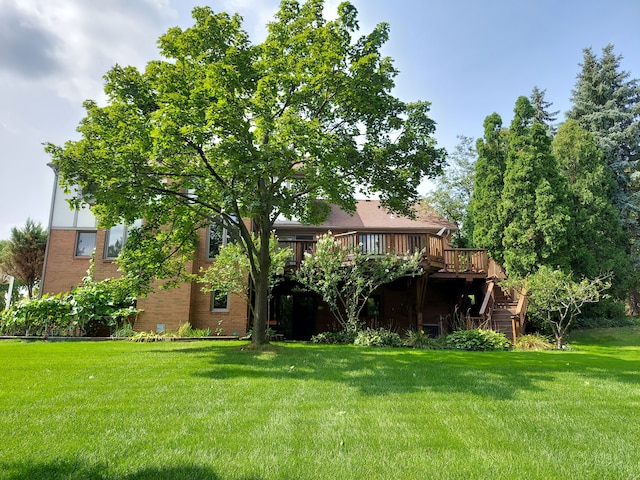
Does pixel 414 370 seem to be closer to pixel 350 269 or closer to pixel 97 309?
pixel 350 269

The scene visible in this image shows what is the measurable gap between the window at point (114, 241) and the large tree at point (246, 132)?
A: 6.39m

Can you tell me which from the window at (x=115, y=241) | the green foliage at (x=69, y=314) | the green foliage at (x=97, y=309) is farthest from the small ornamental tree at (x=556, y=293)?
the window at (x=115, y=241)

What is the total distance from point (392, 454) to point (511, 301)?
1585cm

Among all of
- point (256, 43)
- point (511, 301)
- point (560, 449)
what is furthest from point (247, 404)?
point (511, 301)

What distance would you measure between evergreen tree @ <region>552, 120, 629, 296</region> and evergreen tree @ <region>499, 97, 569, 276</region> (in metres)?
1.05

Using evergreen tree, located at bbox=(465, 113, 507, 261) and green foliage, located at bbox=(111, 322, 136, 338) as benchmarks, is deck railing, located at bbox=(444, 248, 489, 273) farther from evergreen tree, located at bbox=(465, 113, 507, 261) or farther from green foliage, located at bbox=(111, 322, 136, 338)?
green foliage, located at bbox=(111, 322, 136, 338)

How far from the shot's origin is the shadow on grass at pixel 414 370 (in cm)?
612

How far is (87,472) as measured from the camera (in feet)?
9.96

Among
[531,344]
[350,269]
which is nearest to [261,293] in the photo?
[350,269]

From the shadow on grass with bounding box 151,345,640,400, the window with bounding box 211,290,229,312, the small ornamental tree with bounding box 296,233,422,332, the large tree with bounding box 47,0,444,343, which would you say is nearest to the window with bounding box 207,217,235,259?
the window with bounding box 211,290,229,312

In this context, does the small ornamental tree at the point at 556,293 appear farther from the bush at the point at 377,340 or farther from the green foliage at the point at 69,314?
the green foliage at the point at 69,314

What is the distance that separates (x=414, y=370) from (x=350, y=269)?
22.3 ft

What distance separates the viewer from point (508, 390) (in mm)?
5848

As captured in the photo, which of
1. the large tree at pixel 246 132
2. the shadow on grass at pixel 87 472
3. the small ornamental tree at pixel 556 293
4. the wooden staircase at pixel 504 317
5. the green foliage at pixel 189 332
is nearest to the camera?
the shadow on grass at pixel 87 472
